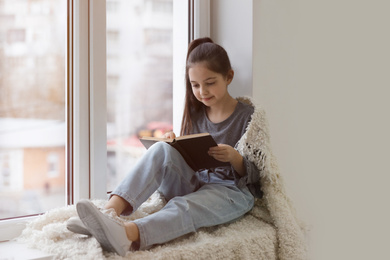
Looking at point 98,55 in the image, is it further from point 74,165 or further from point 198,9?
point 198,9

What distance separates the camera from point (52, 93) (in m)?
1.30

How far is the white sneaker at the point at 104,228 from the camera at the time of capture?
0.89 meters

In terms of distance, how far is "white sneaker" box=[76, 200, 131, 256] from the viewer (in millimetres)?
895

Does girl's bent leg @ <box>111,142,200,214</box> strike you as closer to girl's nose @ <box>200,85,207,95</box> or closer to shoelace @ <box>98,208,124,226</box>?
shoelace @ <box>98,208,124,226</box>

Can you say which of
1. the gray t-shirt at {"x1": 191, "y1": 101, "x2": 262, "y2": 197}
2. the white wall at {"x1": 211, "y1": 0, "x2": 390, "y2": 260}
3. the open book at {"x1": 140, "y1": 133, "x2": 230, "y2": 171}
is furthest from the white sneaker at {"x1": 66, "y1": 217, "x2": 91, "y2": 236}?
the white wall at {"x1": 211, "y1": 0, "x2": 390, "y2": 260}

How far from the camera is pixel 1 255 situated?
101 centimetres

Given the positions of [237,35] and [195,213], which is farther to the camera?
[237,35]

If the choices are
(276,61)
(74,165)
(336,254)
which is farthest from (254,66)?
(336,254)

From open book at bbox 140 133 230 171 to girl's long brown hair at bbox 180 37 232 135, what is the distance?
9.1 inches

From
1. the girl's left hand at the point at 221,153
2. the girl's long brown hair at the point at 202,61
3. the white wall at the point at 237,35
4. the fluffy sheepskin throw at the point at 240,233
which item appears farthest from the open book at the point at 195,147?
the white wall at the point at 237,35

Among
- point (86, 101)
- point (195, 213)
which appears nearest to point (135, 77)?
point (86, 101)

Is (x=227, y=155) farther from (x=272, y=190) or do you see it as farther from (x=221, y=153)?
(x=272, y=190)

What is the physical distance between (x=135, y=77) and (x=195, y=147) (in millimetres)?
458

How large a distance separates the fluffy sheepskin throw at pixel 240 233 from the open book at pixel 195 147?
13cm
